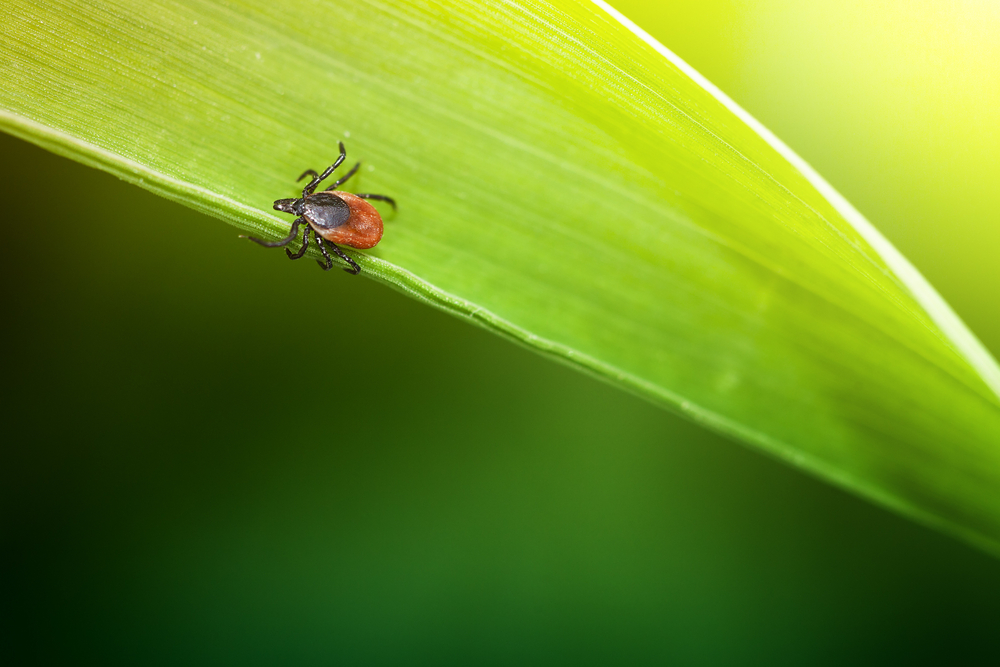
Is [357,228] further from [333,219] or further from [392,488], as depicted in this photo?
[392,488]

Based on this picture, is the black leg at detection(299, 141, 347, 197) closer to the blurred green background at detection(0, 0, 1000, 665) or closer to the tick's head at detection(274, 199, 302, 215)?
the tick's head at detection(274, 199, 302, 215)

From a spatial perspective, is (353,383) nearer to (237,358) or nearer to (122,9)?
(237,358)

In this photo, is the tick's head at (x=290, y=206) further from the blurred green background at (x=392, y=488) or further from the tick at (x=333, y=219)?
the blurred green background at (x=392, y=488)

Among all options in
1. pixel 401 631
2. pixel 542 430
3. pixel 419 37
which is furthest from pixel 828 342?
pixel 401 631

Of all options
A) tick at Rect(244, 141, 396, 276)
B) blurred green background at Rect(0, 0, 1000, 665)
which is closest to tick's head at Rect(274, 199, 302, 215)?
tick at Rect(244, 141, 396, 276)

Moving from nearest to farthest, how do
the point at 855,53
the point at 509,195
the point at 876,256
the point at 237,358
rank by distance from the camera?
the point at 876,256, the point at 509,195, the point at 855,53, the point at 237,358

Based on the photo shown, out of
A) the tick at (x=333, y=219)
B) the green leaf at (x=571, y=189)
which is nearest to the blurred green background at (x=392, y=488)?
the tick at (x=333, y=219)

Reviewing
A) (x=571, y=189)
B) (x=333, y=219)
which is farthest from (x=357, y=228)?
(x=571, y=189)

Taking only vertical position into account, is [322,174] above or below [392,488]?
above
